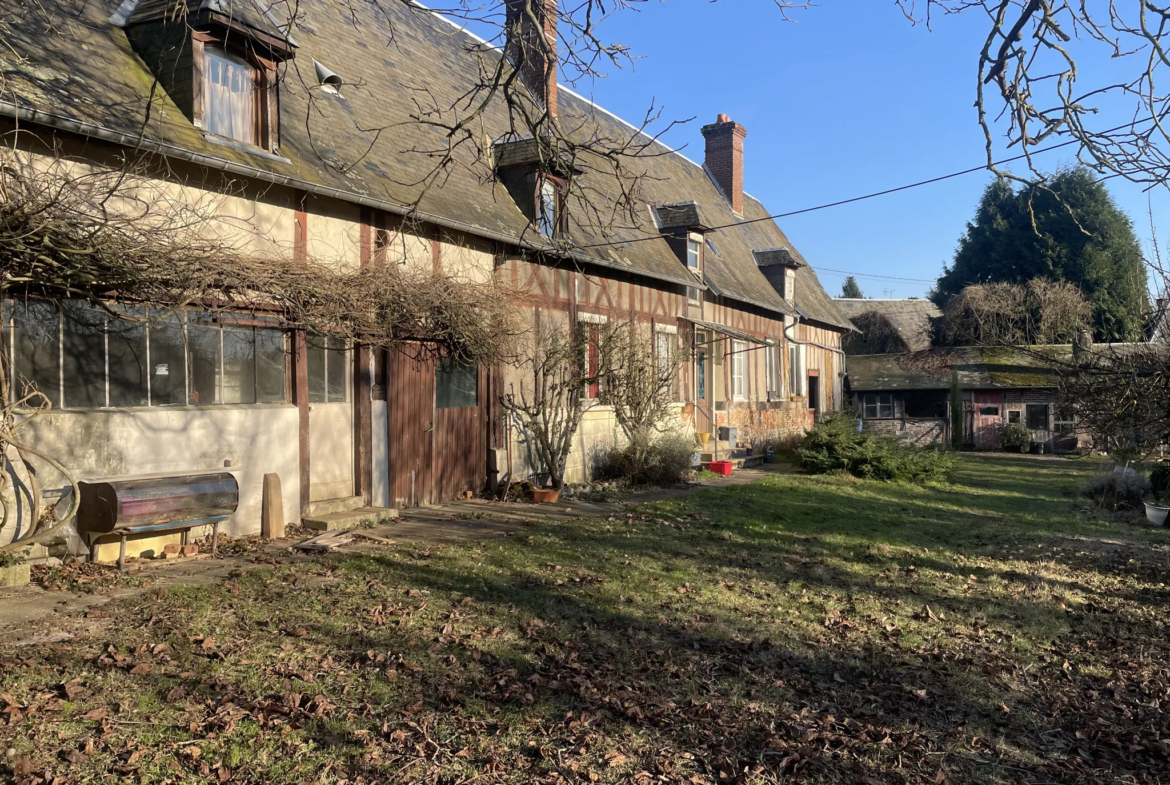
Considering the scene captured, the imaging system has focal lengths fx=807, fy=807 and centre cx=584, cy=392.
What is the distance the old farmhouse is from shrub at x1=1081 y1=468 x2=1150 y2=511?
8.46 meters

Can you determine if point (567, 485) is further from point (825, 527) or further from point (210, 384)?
point (210, 384)

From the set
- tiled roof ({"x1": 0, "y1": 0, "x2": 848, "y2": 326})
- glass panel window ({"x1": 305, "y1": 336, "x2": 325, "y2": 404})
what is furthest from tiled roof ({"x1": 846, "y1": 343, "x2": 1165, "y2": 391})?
glass panel window ({"x1": 305, "y1": 336, "x2": 325, "y2": 404})

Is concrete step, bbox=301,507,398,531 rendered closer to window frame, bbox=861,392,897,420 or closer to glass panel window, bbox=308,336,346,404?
glass panel window, bbox=308,336,346,404

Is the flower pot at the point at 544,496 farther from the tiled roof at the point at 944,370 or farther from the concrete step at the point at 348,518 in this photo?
the tiled roof at the point at 944,370

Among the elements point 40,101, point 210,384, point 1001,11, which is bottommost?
point 210,384

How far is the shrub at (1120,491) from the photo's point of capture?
44.6 feet

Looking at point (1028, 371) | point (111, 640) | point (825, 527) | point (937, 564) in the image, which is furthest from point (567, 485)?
point (1028, 371)

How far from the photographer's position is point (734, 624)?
5.93m

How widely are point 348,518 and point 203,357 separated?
226 centimetres

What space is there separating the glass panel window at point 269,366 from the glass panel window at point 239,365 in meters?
0.06

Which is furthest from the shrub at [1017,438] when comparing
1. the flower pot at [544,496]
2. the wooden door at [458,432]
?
the wooden door at [458,432]

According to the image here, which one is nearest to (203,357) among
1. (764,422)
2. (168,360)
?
(168,360)

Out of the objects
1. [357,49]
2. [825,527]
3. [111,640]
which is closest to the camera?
[111,640]

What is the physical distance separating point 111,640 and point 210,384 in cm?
357
